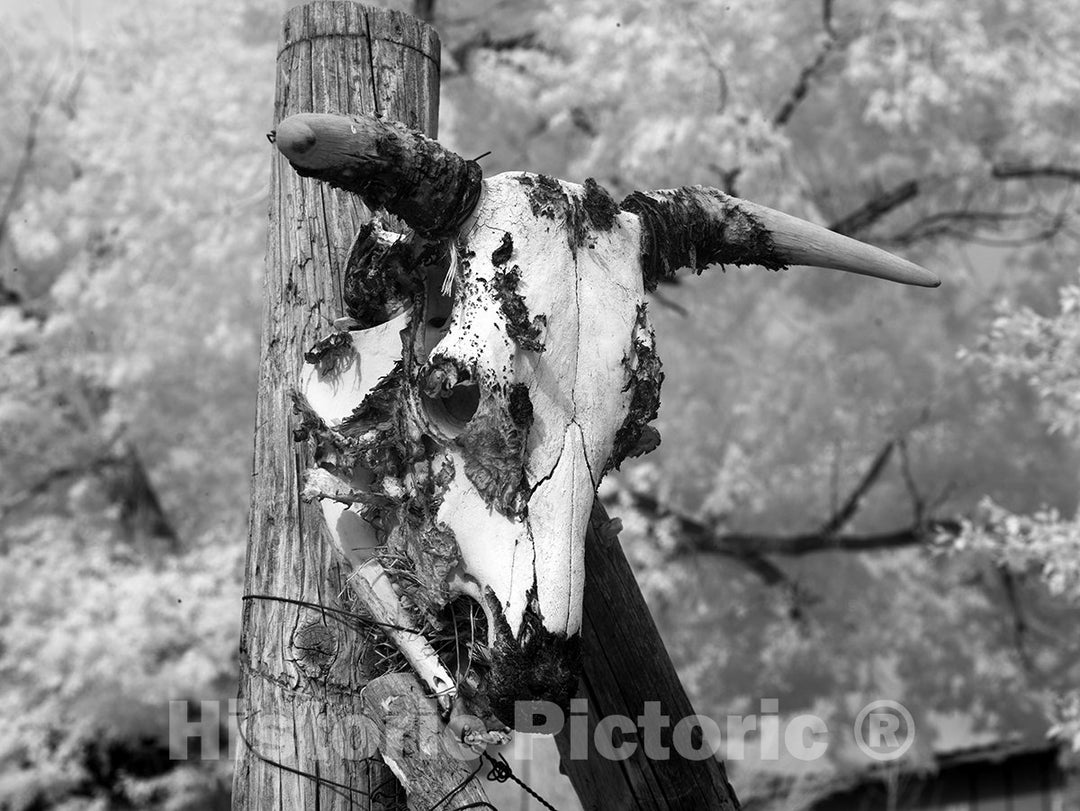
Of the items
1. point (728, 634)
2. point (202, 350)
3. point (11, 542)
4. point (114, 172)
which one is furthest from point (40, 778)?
point (728, 634)

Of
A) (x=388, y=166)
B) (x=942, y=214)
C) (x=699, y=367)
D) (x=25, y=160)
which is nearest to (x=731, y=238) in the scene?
(x=388, y=166)

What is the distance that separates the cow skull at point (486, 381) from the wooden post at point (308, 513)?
24 centimetres

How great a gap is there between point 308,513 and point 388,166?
988 millimetres

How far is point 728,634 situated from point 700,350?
8.59 ft

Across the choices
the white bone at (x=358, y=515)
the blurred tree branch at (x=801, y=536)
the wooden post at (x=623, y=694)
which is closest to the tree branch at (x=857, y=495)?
the blurred tree branch at (x=801, y=536)

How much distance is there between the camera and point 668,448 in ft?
35.2

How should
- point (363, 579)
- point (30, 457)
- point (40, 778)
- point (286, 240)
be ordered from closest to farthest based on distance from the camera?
point (363, 579) → point (286, 240) → point (40, 778) → point (30, 457)

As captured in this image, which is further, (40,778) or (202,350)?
(202,350)

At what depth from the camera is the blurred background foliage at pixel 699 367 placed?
9125 millimetres

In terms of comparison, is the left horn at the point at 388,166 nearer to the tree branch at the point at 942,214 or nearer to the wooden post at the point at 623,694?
the wooden post at the point at 623,694

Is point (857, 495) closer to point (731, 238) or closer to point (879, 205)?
point (879, 205)

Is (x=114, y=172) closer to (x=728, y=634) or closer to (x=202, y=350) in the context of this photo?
(x=202, y=350)

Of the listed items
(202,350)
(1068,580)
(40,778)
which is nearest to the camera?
(1068,580)

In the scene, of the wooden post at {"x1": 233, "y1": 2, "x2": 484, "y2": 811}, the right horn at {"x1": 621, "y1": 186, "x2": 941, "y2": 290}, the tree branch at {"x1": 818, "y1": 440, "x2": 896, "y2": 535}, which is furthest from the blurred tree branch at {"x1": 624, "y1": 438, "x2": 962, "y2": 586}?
the right horn at {"x1": 621, "y1": 186, "x2": 941, "y2": 290}
